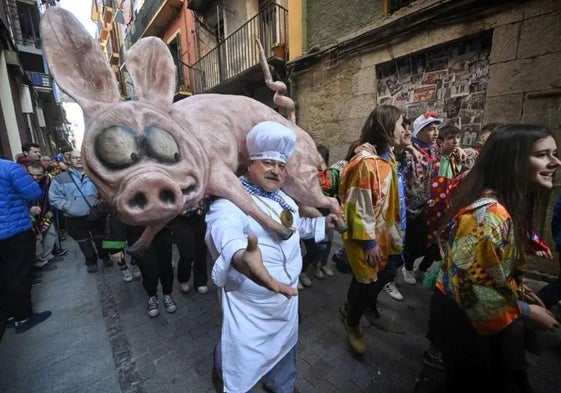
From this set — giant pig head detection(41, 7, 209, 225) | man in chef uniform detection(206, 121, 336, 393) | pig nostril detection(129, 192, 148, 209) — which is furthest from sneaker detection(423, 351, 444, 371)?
pig nostril detection(129, 192, 148, 209)

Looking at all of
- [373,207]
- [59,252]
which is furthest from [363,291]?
[59,252]

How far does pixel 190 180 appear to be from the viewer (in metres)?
0.77

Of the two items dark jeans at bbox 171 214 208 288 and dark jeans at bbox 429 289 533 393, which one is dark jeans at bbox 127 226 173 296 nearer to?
dark jeans at bbox 171 214 208 288

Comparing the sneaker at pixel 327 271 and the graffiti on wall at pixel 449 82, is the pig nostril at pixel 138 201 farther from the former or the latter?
the graffiti on wall at pixel 449 82

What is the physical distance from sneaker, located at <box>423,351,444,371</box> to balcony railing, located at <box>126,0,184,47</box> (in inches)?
502

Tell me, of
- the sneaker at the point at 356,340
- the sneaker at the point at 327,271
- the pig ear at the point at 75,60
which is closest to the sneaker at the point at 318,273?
the sneaker at the point at 327,271

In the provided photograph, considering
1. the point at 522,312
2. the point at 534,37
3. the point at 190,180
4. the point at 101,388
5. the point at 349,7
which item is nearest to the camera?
the point at 190,180

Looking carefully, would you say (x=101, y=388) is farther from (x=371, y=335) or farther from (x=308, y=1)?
(x=308, y=1)

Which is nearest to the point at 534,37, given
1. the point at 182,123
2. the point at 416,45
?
the point at 416,45

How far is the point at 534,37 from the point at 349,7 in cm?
315

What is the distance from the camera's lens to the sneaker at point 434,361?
199 cm

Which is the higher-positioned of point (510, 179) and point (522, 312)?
point (510, 179)

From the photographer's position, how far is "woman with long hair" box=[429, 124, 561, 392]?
4.03 ft

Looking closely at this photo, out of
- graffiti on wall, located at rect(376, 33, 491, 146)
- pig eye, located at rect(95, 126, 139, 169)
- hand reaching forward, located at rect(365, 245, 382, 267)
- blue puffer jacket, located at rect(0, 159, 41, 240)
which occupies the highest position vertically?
graffiti on wall, located at rect(376, 33, 491, 146)
